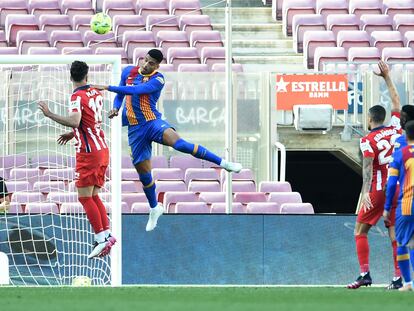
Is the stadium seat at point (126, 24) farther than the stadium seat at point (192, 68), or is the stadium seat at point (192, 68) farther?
the stadium seat at point (126, 24)

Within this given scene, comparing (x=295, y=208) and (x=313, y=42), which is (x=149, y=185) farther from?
(x=313, y=42)

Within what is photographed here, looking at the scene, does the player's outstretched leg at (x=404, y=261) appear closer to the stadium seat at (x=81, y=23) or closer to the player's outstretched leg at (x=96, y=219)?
the player's outstretched leg at (x=96, y=219)

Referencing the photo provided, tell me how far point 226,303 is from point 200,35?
12617 millimetres

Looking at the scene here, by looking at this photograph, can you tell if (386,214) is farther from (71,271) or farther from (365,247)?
(71,271)

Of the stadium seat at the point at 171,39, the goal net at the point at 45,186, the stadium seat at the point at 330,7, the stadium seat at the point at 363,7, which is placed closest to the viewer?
the goal net at the point at 45,186

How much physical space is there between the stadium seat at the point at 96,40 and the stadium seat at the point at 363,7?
4384mm

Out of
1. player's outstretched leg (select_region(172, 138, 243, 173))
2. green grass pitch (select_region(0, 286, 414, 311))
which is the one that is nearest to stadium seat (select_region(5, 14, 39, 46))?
player's outstretched leg (select_region(172, 138, 243, 173))

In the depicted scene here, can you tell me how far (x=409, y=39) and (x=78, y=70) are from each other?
10.5m

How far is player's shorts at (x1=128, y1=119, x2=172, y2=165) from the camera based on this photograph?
15.2 m

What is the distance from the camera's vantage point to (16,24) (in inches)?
915

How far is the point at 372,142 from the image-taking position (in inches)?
587

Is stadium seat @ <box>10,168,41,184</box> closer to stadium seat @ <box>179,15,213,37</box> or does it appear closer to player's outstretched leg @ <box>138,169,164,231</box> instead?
player's outstretched leg @ <box>138,169,164,231</box>

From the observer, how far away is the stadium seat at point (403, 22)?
24656 millimetres

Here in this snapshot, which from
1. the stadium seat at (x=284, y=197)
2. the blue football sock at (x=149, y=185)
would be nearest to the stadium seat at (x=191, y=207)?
the stadium seat at (x=284, y=197)
